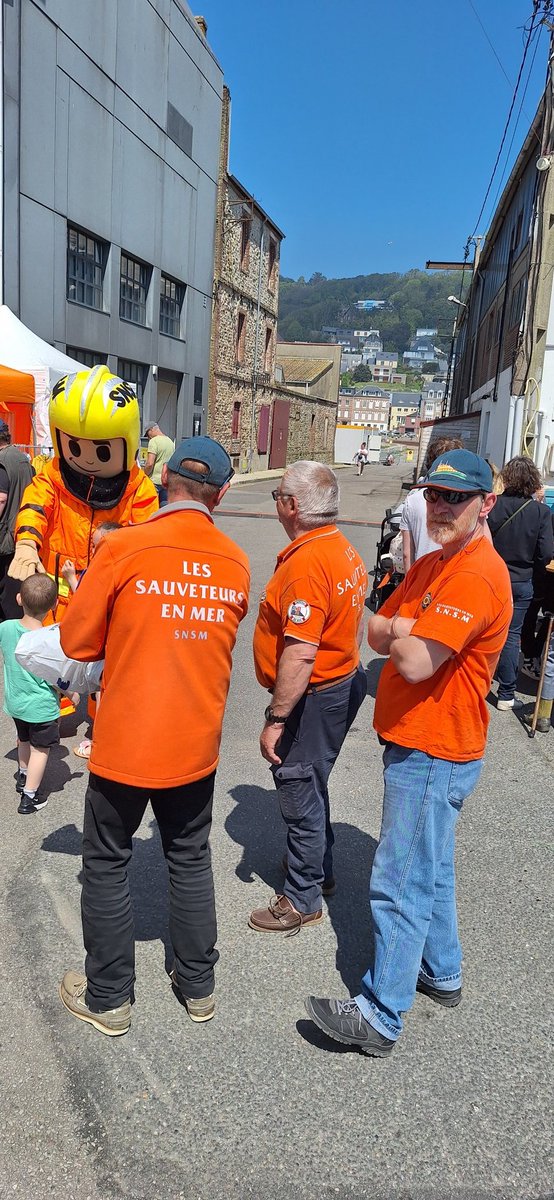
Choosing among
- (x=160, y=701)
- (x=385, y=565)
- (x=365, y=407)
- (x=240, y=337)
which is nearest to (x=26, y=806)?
(x=160, y=701)

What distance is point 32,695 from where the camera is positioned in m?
3.81

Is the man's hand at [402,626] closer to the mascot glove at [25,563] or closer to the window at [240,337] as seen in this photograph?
the mascot glove at [25,563]

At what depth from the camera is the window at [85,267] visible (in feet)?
55.6

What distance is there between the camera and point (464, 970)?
9.93 feet

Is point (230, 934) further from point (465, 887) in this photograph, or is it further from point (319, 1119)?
point (465, 887)

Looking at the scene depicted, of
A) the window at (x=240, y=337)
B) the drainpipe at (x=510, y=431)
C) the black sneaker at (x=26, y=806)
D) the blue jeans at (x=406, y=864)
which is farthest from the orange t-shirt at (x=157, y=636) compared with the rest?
the window at (x=240, y=337)

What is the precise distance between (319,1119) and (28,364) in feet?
30.1

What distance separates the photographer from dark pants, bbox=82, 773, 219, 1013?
2.42 m

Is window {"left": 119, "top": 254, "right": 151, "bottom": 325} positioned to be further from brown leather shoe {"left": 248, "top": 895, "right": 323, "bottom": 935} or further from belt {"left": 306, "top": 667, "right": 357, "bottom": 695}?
brown leather shoe {"left": 248, "top": 895, "right": 323, "bottom": 935}

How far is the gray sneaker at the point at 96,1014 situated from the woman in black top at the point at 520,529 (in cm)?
405

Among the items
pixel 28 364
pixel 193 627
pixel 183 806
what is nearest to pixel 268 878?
pixel 183 806

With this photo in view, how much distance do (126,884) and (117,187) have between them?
63.3 ft

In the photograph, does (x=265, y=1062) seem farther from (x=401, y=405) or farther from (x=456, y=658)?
(x=401, y=405)

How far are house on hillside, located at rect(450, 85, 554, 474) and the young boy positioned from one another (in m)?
11.8
